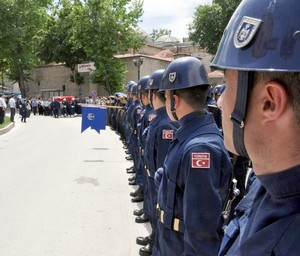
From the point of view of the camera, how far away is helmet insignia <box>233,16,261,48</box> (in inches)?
42.8

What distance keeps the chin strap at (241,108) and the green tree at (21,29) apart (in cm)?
4002

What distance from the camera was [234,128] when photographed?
3.90 ft

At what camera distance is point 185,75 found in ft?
9.87

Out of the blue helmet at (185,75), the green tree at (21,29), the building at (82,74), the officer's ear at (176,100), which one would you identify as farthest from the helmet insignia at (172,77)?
the building at (82,74)

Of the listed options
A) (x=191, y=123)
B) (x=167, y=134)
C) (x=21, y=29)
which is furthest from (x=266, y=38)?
(x=21, y=29)

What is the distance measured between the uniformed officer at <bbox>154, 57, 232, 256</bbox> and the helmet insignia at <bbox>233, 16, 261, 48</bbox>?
4.28 feet

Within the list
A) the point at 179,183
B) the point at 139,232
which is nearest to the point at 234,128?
the point at 179,183

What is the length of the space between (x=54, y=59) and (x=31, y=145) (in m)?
31.8

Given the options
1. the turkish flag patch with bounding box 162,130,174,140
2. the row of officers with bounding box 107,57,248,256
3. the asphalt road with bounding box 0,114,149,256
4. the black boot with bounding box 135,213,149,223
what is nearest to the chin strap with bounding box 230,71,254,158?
the row of officers with bounding box 107,57,248,256

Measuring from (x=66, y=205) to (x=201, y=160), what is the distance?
4553 mm

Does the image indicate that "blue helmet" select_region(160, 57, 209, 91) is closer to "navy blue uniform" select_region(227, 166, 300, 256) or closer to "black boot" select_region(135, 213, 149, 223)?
"navy blue uniform" select_region(227, 166, 300, 256)

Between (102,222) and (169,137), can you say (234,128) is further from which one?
(102,222)

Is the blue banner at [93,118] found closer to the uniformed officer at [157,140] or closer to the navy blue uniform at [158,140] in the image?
the uniformed officer at [157,140]

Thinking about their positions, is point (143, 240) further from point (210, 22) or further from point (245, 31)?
point (210, 22)
